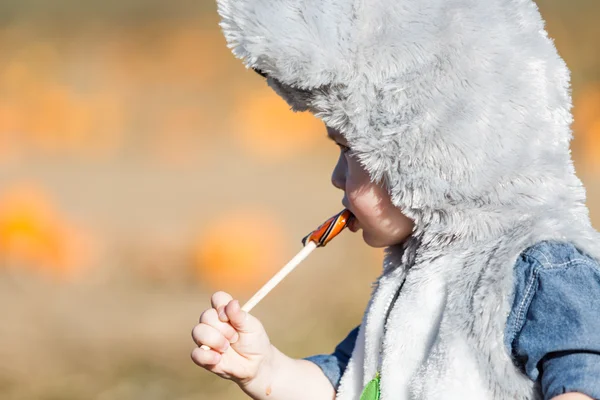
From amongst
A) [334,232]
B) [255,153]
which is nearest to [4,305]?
[255,153]

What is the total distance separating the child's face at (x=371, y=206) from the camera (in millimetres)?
1033

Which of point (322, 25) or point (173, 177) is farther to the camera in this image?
point (173, 177)

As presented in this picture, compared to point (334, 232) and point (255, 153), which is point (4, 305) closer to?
point (255, 153)

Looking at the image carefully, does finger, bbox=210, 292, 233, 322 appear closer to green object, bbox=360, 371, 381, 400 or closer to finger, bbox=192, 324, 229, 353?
finger, bbox=192, 324, 229, 353

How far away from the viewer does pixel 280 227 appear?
3.16 meters

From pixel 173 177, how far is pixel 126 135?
0.30 meters

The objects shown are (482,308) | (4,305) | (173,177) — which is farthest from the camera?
(173,177)

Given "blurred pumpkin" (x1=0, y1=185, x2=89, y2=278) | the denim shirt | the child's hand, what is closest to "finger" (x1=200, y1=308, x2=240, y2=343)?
the child's hand

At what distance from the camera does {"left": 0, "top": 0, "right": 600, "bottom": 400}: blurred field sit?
2.62m

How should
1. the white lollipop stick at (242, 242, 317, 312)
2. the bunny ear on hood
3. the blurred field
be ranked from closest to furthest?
the bunny ear on hood < the white lollipop stick at (242, 242, 317, 312) < the blurred field

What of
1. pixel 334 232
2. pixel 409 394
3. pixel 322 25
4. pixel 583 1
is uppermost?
pixel 322 25

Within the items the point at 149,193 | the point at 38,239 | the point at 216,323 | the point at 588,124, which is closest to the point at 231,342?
the point at 216,323

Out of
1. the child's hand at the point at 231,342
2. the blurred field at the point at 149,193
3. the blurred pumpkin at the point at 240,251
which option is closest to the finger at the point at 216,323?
the child's hand at the point at 231,342

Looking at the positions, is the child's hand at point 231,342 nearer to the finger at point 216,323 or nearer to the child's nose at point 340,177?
the finger at point 216,323
